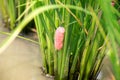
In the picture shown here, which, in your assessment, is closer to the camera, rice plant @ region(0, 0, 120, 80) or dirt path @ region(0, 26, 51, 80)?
rice plant @ region(0, 0, 120, 80)

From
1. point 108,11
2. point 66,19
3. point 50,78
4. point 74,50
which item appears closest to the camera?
point 108,11

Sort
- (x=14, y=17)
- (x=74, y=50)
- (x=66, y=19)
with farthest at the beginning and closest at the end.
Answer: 1. (x=14, y=17)
2. (x=74, y=50)
3. (x=66, y=19)

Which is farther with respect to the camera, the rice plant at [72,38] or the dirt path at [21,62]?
the dirt path at [21,62]

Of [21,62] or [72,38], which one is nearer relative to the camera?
[72,38]

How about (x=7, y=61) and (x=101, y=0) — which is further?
(x=7, y=61)

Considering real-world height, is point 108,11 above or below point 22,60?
above

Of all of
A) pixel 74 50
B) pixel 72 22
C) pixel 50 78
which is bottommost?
pixel 50 78

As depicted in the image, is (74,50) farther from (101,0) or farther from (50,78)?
(101,0)

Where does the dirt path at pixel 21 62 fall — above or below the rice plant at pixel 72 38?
below

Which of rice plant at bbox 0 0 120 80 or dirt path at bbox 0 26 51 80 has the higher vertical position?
rice plant at bbox 0 0 120 80

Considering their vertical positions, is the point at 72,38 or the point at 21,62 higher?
the point at 72,38

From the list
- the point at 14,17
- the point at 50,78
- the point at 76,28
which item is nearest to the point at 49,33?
the point at 76,28
